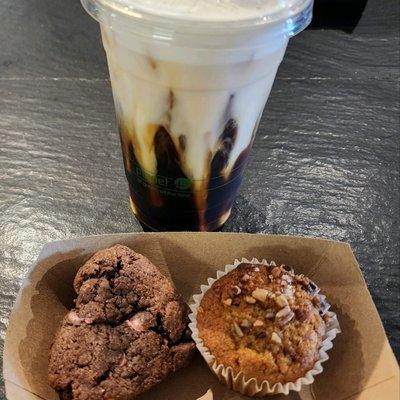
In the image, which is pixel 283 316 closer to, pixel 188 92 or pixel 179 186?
pixel 179 186

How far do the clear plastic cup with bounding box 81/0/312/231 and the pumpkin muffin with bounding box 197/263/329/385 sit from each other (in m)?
0.21

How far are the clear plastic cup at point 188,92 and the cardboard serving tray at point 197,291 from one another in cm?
10

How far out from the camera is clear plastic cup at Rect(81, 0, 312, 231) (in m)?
0.75

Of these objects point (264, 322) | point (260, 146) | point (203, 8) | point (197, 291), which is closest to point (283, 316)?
point (264, 322)

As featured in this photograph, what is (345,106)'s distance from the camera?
5.32ft

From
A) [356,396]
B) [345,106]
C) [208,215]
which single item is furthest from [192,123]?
[345,106]

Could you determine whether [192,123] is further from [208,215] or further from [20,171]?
[20,171]

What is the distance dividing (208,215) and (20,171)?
58cm

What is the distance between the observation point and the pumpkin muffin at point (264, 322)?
912mm

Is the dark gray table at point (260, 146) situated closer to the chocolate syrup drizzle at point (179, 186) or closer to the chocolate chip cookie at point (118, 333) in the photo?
the chocolate syrup drizzle at point (179, 186)

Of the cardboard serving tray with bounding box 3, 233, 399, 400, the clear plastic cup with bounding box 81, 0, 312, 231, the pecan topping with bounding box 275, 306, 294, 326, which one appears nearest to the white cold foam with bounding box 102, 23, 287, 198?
the clear plastic cup with bounding box 81, 0, 312, 231

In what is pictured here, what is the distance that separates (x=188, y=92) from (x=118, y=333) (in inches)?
18.5

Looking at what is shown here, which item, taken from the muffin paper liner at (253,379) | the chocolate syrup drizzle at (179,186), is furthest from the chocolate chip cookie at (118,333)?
the chocolate syrup drizzle at (179,186)

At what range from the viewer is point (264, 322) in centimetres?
93
